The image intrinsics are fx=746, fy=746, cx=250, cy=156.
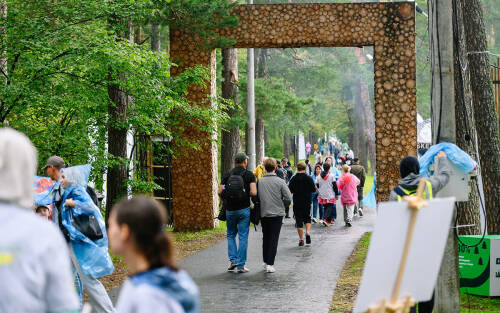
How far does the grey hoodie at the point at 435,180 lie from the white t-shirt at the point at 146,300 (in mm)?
4398

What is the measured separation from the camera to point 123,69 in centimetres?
1222

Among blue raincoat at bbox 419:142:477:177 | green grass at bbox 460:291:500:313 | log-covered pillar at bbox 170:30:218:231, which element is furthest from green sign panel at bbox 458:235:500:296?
log-covered pillar at bbox 170:30:218:231

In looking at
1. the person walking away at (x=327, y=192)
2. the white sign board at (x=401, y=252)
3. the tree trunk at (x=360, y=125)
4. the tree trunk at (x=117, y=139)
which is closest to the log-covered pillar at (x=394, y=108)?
the person walking away at (x=327, y=192)

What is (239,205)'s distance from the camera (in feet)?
38.5

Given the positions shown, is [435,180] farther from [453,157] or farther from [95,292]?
[95,292]

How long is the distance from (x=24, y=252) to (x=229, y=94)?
20.9 meters

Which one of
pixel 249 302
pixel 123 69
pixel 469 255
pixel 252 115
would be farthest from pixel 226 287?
pixel 252 115

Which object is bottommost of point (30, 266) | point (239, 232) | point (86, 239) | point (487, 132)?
point (239, 232)

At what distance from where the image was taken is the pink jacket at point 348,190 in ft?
66.7

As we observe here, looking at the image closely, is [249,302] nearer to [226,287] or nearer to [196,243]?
[226,287]

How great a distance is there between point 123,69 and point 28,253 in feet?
31.0

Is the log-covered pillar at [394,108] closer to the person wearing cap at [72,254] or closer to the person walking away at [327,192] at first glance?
the person walking away at [327,192]

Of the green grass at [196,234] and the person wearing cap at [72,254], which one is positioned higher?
the person wearing cap at [72,254]

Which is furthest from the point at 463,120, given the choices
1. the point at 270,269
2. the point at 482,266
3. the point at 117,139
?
the point at 117,139
